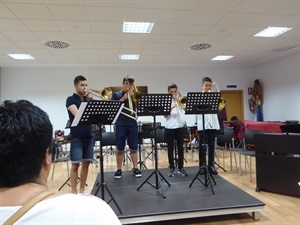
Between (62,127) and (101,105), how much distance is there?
7.02 m

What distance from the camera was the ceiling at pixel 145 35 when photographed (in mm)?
4215

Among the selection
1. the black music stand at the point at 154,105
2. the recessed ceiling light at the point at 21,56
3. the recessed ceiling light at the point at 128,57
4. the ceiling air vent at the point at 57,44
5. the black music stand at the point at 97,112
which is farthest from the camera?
the recessed ceiling light at the point at 128,57

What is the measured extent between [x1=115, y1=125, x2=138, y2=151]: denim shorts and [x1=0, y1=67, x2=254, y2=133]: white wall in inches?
215

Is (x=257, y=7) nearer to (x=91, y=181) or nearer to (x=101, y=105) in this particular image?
(x=101, y=105)

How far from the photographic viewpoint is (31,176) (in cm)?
71

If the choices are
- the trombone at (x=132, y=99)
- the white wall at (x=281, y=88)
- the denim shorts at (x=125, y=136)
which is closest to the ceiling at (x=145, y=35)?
the white wall at (x=281, y=88)

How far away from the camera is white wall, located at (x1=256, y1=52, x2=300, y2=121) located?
8.02 m

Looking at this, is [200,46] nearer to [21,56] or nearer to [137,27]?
[137,27]

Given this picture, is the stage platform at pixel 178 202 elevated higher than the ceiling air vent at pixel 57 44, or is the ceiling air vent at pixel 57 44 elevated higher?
the ceiling air vent at pixel 57 44

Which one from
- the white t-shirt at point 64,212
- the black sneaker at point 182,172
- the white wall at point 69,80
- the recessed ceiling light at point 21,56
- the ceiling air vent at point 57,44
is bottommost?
the black sneaker at point 182,172

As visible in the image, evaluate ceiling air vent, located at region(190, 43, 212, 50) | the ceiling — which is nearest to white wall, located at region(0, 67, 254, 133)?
the ceiling

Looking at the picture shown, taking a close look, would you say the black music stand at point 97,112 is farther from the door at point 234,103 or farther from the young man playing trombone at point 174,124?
the door at point 234,103

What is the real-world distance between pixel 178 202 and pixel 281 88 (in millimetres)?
7477

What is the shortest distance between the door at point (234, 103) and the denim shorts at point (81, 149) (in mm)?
7983
